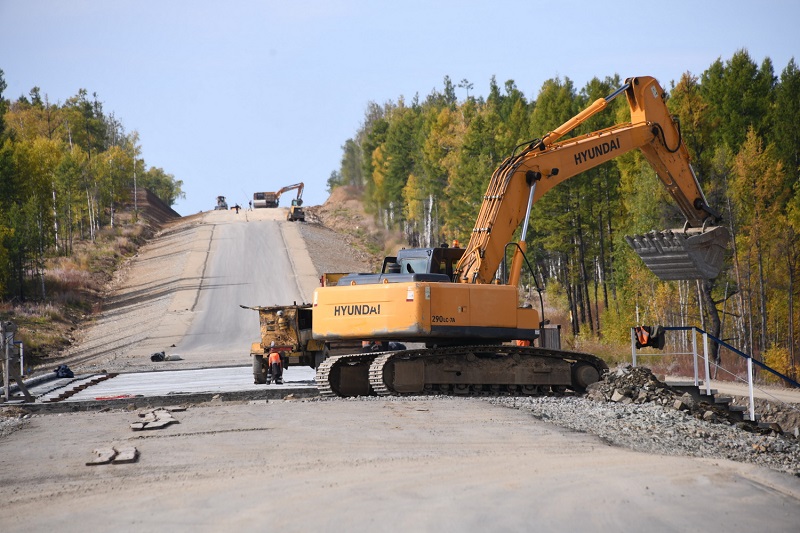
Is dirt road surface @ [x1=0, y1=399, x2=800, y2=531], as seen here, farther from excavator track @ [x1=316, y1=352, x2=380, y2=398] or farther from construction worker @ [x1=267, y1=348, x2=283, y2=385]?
construction worker @ [x1=267, y1=348, x2=283, y2=385]

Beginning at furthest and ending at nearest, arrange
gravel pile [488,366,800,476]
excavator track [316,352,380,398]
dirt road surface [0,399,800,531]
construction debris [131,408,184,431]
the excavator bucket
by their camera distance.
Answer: the excavator bucket, excavator track [316,352,380,398], construction debris [131,408,184,431], gravel pile [488,366,800,476], dirt road surface [0,399,800,531]

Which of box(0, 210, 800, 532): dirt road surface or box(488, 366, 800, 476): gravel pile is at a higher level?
box(0, 210, 800, 532): dirt road surface

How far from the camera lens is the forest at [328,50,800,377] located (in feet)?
136

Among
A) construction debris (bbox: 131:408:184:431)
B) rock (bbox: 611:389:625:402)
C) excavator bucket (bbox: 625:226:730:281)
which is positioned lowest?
rock (bbox: 611:389:625:402)

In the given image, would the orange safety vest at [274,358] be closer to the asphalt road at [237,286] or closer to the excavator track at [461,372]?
the excavator track at [461,372]

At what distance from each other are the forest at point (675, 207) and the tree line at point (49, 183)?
26.2m

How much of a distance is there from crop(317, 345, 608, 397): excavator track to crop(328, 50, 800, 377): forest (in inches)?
770

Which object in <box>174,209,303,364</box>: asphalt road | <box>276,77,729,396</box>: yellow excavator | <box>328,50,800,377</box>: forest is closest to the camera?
<box>276,77,729,396</box>: yellow excavator

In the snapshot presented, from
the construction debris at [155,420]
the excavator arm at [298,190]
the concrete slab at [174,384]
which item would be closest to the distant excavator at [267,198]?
the excavator arm at [298,190]

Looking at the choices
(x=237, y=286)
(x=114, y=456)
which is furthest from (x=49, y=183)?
(x=114, y=456)

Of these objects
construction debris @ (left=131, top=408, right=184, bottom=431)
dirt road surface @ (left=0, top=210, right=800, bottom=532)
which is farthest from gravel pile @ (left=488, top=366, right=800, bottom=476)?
construction debris @ (left=131, top=408, right=184, bottom=431)

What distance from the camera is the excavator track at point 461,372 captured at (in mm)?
19203

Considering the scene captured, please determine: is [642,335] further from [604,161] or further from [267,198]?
[267,198]

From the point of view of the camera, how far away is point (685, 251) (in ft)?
67.1
